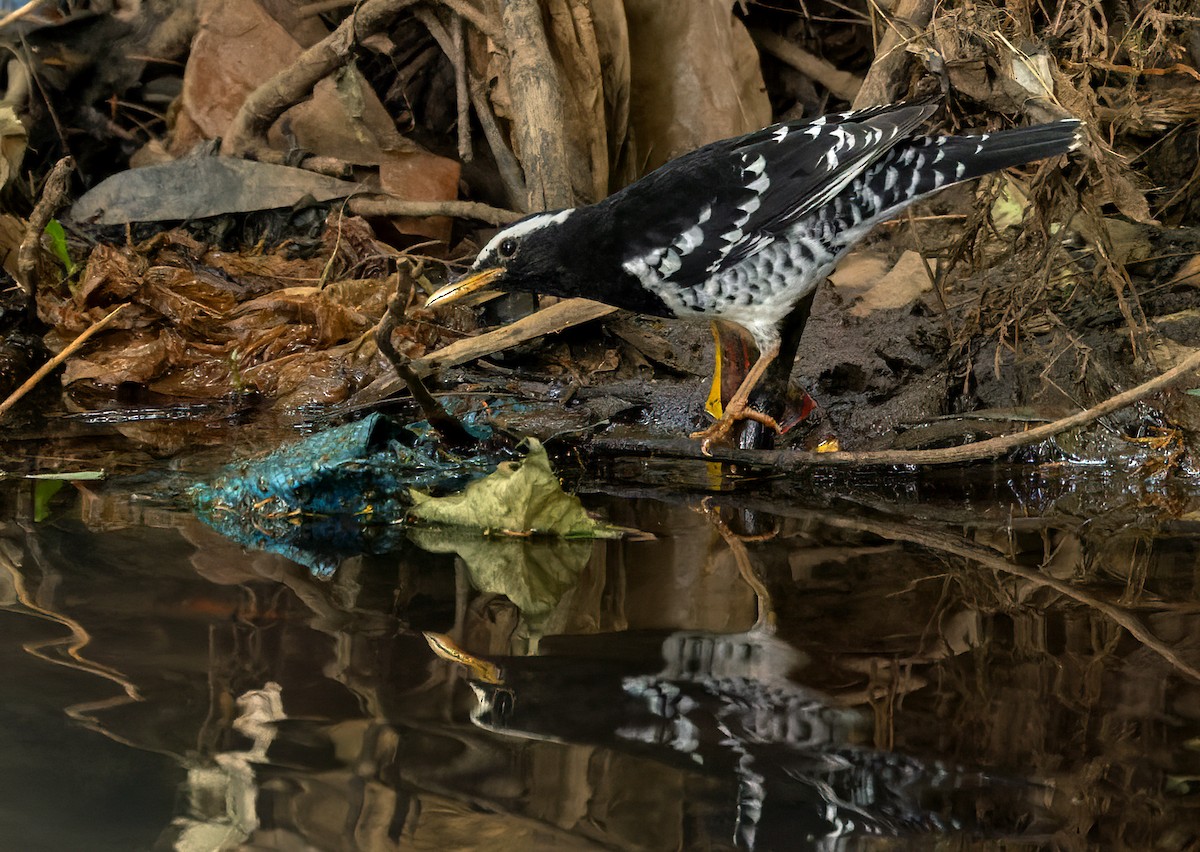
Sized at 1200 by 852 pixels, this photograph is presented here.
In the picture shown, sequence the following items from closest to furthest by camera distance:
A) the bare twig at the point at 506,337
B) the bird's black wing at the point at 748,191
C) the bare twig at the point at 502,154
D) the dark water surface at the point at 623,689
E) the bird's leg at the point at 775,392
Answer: the dark water surface at the point at 623,689 → the bird's black wing at the point at 748,191 → the bird's leg at the point at 775,392 → the bare twig at the point at 506,337 → the bare twig at the point at 502,154

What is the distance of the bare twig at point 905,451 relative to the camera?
3.13 metres

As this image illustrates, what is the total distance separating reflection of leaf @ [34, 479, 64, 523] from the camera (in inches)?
140

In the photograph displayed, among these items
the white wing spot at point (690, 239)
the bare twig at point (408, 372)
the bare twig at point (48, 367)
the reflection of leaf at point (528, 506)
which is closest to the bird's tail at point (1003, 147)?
the white wing spot at point (690, 239)

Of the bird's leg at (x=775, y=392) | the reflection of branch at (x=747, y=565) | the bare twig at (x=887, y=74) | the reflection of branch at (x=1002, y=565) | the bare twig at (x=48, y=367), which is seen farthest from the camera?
the bare twig at (x=887, y=74)

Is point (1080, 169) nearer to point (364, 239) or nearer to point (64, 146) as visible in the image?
point (364, 239)

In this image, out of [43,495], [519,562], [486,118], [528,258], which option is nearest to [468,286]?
[528,258]

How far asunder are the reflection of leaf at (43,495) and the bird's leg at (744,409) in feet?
6.89

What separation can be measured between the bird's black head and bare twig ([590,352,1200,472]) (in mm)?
613

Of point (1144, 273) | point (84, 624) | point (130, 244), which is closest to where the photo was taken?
point (84, 624)

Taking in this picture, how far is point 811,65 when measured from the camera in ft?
22.6

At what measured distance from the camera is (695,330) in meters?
5.43

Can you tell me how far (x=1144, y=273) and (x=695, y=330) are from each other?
6.18ft

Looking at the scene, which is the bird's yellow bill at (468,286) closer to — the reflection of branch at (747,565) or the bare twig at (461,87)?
the reflection of branch at (747,565)

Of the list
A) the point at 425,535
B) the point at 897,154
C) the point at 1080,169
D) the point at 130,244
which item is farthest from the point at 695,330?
the point at 130,244
